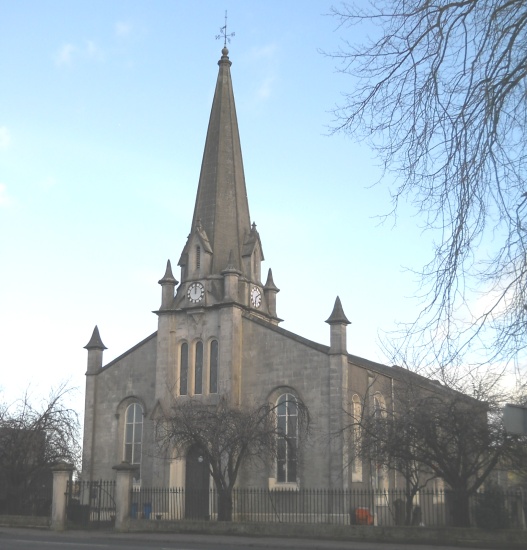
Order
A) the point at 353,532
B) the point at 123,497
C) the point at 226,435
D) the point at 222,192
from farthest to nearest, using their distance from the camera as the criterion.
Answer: the point at 222,192, the point at 226,435, the point at 123,497, the point at 353,532

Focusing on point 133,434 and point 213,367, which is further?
point 133,434

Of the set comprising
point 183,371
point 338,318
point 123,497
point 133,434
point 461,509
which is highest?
point 338,318

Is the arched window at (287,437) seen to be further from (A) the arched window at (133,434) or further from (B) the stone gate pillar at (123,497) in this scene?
(A) the arched window at (133,434)

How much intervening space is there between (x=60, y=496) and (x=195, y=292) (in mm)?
12867

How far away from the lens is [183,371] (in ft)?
132

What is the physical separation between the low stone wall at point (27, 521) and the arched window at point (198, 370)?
10270 millimetres

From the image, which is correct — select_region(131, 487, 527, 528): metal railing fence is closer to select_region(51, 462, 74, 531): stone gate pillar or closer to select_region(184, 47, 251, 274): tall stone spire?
select_region(51, 462, 74, 531): stone gate pillar

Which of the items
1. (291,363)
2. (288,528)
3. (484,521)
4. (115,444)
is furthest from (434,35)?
(115,444)

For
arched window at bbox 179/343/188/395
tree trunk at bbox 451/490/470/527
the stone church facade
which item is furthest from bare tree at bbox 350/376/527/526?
arched window at bbox 179/343/188/395

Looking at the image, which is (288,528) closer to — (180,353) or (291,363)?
(291,363)

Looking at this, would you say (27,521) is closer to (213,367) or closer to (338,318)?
(213,367)

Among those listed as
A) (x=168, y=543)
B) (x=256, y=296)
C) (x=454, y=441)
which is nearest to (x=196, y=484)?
(x=256, y=296)

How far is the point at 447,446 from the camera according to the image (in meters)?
25.4

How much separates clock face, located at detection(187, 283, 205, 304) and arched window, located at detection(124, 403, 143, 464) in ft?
20.9
